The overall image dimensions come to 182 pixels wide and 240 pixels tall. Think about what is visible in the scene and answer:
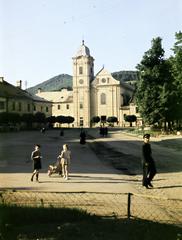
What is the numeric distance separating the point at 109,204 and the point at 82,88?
318 feet

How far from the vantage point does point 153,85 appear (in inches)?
1889

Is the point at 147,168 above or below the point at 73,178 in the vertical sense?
above

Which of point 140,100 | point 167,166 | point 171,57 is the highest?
point 171,57

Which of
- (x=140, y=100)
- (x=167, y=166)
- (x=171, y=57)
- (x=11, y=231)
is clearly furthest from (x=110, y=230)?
(x=140, y=100)

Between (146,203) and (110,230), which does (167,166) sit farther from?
(110,230)

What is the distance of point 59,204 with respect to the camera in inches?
458

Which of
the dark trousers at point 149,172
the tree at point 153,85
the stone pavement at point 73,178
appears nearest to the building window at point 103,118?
the tree at point 153,85

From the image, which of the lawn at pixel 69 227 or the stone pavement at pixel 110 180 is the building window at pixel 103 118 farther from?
the lawn at pixel 69 227

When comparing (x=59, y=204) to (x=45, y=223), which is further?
(x=59, y=204)

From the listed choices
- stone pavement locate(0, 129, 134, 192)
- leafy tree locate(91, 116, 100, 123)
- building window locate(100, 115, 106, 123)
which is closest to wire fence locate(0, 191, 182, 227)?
stone pavement locate(0, 129, 134, 192)

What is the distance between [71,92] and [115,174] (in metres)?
96.1

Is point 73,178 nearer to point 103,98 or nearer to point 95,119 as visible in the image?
point 95,119

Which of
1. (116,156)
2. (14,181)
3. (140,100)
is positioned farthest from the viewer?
(140,100)

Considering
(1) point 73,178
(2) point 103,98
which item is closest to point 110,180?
(1) point 73,178
